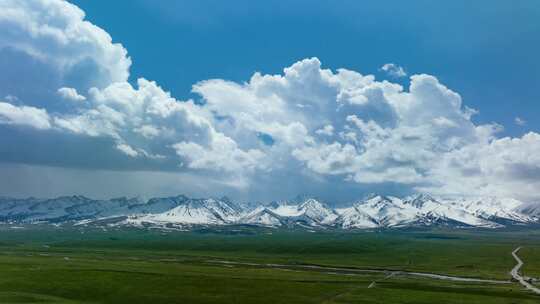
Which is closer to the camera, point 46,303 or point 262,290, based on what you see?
point 46,303

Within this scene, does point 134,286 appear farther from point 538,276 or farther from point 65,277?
point 538,276

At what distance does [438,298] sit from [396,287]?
65.9 ft

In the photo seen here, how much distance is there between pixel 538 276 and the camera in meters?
159

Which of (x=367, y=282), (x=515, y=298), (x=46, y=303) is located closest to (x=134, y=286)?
(x=46, y=303)

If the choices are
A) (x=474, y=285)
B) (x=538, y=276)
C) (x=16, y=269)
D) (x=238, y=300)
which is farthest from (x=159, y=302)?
(x=538, y=276)

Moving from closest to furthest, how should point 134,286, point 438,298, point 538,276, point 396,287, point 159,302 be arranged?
point 159,302
point 438,298
point 134,286
point 396,287
point 538,276

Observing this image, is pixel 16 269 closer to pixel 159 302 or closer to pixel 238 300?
pixel 159 302

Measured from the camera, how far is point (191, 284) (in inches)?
4897

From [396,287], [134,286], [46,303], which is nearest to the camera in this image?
[46,303]

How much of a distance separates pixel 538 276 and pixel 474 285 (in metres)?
36.1

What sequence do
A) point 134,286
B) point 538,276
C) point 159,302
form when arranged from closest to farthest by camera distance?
point 159,302, point 134,286, point 538,276

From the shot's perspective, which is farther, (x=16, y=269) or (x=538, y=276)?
(x=538, y=276)

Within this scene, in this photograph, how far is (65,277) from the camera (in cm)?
12750

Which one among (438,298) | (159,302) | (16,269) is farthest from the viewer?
(16,269)
